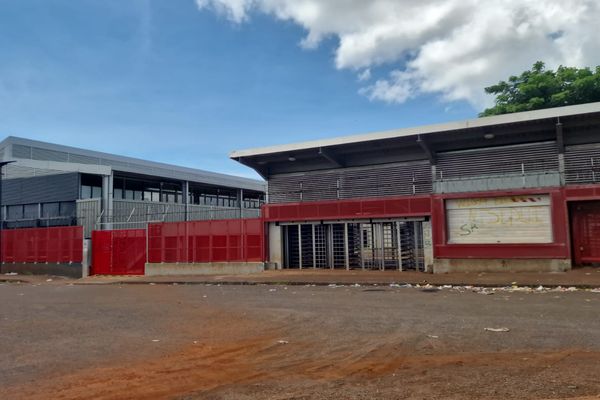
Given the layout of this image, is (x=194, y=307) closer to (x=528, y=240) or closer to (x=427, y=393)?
(x=427, y=393)

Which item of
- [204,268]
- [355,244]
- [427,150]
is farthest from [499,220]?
[204,268]

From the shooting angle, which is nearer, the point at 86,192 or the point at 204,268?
the point at 204,268

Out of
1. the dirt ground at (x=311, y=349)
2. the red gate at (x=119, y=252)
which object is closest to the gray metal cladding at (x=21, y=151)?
the red gate at (x=119, y=252)

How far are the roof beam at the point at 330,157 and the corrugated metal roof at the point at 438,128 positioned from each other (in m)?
0.35

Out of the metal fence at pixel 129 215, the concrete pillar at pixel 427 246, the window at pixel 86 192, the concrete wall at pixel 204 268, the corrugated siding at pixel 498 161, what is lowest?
the concrete wall at pixel 204 268

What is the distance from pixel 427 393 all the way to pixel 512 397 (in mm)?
801

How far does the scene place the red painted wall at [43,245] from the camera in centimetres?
2955

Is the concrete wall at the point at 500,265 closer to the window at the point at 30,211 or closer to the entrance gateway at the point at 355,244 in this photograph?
the entrance gateway at the point at 355,244

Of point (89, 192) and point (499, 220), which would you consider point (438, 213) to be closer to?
point (499, 220)

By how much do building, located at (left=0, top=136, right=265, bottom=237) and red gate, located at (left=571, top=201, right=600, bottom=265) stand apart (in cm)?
1578

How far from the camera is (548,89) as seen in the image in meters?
30.9

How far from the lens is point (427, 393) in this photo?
502 centimetres

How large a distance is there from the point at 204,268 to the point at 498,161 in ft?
49.2

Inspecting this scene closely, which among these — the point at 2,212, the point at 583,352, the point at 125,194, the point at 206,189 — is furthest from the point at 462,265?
the point at 2,212
